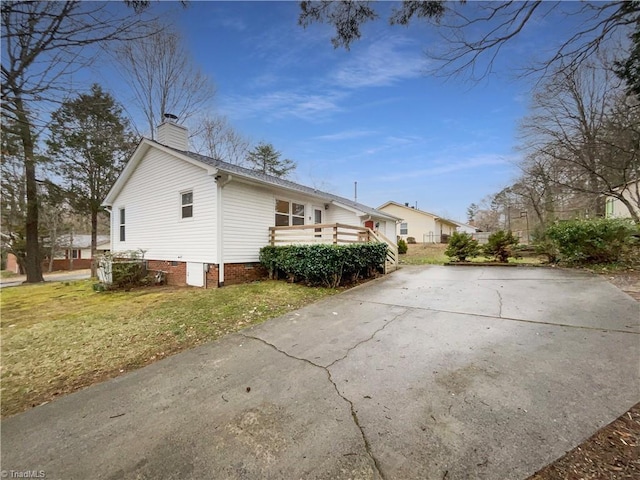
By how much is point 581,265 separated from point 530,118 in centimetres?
816

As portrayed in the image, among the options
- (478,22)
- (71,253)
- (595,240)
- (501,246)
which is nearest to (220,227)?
(478,22)

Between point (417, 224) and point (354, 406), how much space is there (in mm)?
28917

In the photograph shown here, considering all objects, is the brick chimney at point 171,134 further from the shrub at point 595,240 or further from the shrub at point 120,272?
the shrub at point 595,240

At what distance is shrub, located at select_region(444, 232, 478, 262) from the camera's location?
12422 mm

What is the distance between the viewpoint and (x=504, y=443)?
6.40ft

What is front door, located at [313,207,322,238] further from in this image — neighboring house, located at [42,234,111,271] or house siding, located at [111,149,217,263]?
neighboring house, located at [42,234,111,271]

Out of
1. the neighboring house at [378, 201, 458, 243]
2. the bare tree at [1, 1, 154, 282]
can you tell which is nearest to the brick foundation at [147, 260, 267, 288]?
the bare tree at [1, 1, 154, 282]

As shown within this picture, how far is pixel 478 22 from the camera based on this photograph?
366 cm

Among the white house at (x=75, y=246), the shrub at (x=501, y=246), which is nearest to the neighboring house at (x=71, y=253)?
the white house at (x=75, y=246)

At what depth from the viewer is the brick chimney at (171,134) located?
1077cm

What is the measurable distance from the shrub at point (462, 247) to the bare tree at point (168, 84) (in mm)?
16737

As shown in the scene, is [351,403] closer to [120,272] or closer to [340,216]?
[120,272]

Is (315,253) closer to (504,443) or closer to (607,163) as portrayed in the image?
(504,443)

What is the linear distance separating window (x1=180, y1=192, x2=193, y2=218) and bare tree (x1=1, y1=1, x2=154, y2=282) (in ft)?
20.0
